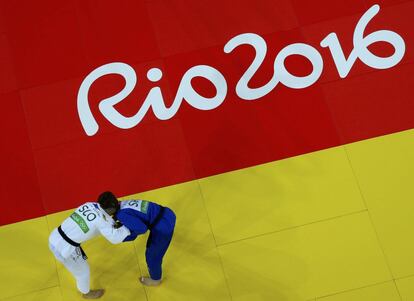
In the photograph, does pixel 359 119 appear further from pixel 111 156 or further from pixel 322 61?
pixel 111 156

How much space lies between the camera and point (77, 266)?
15.4ft

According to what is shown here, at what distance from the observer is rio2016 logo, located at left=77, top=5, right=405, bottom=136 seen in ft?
20.0

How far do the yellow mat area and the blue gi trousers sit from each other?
0.49 metres

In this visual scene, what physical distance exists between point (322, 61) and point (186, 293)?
3.37 metres

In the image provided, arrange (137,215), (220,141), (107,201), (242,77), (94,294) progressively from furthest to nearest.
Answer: (242,77) → (220,141) → (94,294) → (137,215) → (107,201)

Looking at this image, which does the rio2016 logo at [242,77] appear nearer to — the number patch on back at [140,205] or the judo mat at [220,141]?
the judo mat at [220,141]

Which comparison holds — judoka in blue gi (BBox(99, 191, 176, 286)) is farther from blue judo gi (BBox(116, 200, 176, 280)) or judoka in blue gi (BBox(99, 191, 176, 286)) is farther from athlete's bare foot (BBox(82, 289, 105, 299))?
athlete's bare foot (BBox(82, 289, 105, 299))

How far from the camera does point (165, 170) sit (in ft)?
19.0

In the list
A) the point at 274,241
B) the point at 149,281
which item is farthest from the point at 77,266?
the point at 274,241

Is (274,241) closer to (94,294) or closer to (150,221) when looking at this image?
(150,221)

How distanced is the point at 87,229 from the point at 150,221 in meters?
A: 0.57

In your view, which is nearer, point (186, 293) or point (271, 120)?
point (186, 293)

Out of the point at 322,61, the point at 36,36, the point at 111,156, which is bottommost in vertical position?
the point at 111,156

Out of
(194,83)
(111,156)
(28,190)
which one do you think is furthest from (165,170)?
(28,190)
